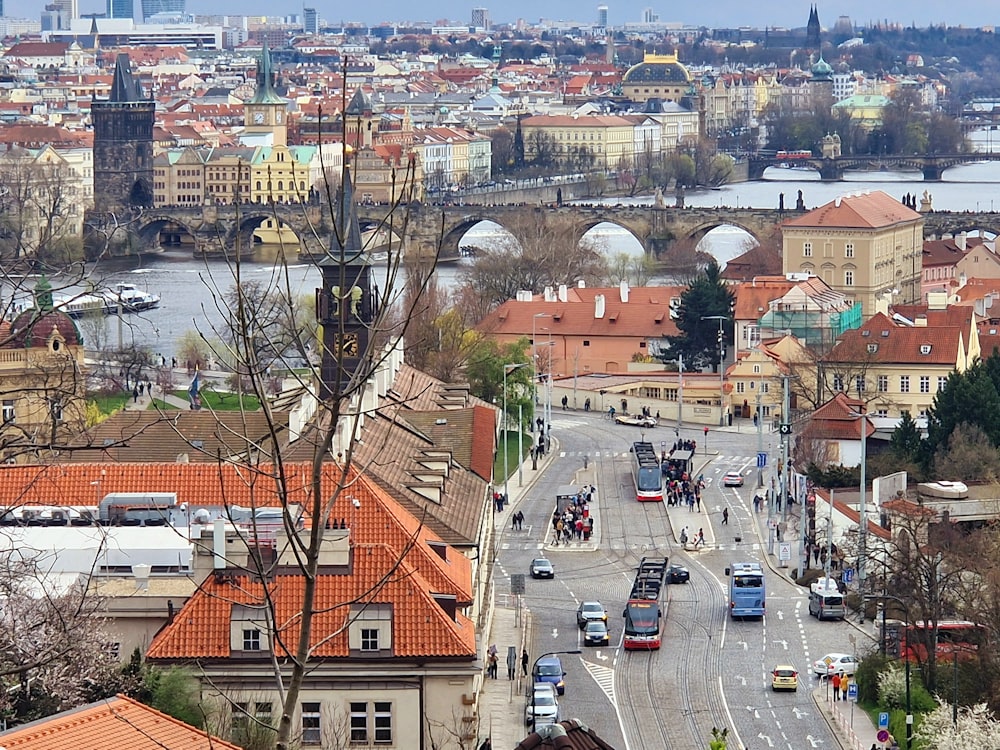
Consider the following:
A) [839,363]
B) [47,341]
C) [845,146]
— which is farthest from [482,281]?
Result: [845,146]

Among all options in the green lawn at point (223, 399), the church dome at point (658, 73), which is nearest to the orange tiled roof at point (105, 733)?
the green lawn at point (223, 399)

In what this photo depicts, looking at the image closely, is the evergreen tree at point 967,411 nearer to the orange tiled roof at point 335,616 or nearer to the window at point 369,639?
the orange tiled roof at point 335,616

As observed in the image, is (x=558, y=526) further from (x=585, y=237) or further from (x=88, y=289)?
(x=585, y=237)

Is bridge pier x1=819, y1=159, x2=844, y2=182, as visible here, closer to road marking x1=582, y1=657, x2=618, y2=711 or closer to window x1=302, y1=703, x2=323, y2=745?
road marking x1=582, y1=657, x2=618, y2=711

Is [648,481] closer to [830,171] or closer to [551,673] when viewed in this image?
[551,673]

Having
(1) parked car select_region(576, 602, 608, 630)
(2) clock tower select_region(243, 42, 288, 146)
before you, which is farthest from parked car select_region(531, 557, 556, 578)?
(2) clock tower select_region(243, 42, 288, 146)

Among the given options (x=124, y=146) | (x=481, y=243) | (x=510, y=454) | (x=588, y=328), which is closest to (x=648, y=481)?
(x=510, y=454)
